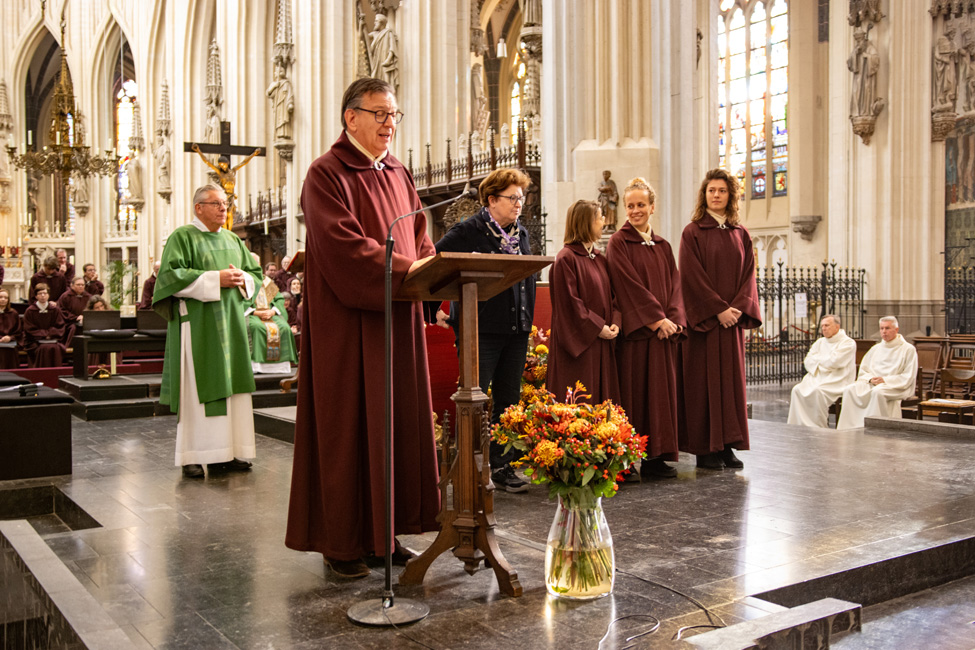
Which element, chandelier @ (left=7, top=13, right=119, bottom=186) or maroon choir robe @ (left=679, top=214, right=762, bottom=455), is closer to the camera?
maroon choir robe @ (left=679, top=214, right=762, bottom=455)

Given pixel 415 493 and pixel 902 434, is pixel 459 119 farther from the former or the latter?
pixel 415 493

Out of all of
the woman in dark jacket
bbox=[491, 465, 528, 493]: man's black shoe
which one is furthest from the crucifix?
bbox=[491, 465, 528, 493]: man's black shoe

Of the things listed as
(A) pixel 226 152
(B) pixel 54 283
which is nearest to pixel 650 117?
(A) pixel 226 152

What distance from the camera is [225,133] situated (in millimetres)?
11992

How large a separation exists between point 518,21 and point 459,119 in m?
12.7

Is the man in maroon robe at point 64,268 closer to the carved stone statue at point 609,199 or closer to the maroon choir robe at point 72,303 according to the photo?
the maroon choir robe at point 72,303

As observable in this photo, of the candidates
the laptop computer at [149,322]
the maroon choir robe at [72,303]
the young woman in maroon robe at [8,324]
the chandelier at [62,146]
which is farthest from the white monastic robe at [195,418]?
the chandelier at [62,146]

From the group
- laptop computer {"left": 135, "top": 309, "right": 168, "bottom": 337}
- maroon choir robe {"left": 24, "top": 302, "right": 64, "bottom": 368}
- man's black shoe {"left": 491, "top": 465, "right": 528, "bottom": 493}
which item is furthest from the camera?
maroon choir robe {"left": 24, "top": 302, "right": 64, "bottom": 368}

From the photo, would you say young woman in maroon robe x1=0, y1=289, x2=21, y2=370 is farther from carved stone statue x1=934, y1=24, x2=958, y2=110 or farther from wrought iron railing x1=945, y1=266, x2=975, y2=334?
carved stone statue x1=934, y1=24, x2=958, y2=110

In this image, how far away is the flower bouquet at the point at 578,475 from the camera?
310cm

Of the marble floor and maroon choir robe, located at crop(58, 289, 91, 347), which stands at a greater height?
maroon choir robe, located at crop(58, 289, 91, 347)

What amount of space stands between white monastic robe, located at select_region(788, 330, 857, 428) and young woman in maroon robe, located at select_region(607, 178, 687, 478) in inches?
218

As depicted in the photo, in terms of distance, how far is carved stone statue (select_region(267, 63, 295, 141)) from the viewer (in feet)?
65.3

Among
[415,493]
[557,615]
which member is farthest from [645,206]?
[557,615]
